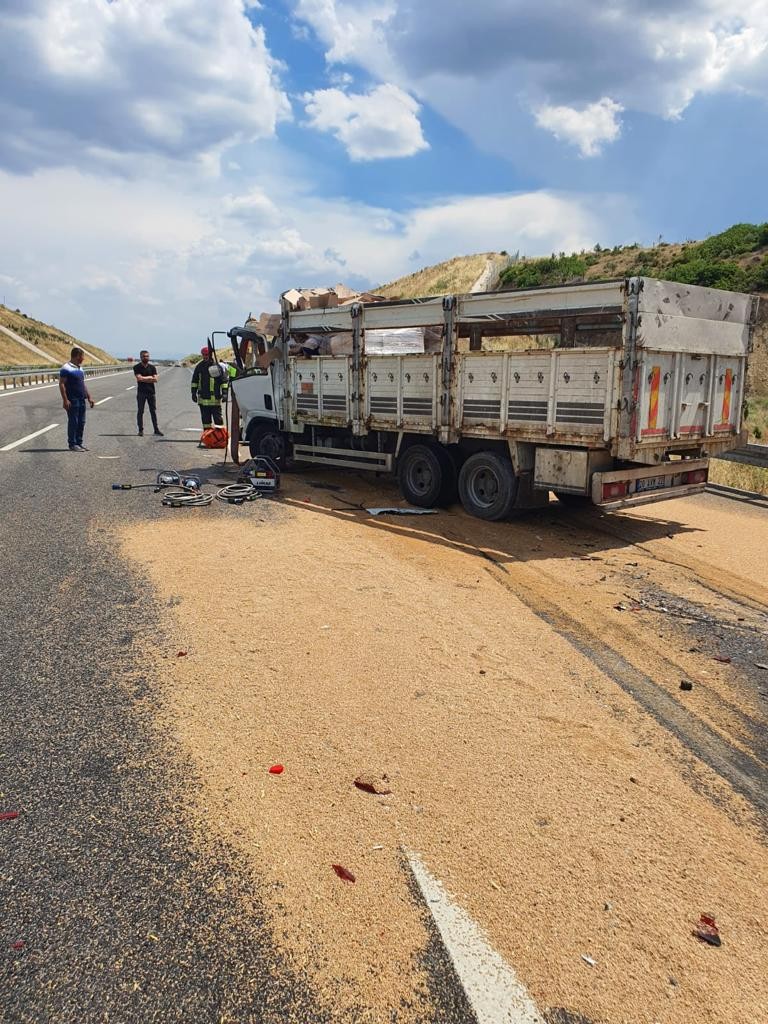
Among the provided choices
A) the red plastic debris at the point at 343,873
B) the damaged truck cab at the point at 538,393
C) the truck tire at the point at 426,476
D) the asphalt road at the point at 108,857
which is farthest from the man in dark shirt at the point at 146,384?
the red plastic debris at the point at 343,873

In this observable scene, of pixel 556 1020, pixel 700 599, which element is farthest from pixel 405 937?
pixel 700 599

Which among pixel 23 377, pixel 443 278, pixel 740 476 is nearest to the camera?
pixel 740 476

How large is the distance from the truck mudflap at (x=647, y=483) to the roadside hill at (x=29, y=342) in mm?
56958

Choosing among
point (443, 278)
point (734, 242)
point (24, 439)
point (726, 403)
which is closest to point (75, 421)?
point (24, 439)

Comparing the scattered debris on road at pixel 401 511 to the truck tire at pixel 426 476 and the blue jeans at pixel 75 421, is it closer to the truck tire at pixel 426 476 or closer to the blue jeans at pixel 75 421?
the truck tire at pixel 426 476

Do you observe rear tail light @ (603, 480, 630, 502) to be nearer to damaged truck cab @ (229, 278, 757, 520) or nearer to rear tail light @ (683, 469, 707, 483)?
damaged truck cab @ (229, 278, 757, 520)

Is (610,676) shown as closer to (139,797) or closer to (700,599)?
(700,599)

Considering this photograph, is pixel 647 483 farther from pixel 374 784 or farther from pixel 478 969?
pixel 478 969

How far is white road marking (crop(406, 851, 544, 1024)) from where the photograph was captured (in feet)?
7.08

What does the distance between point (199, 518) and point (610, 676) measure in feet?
17.8

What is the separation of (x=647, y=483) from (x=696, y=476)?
107 centimetres

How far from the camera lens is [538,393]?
7.97 meters

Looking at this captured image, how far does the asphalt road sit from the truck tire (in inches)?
180

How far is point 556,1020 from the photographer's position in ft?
7.03
